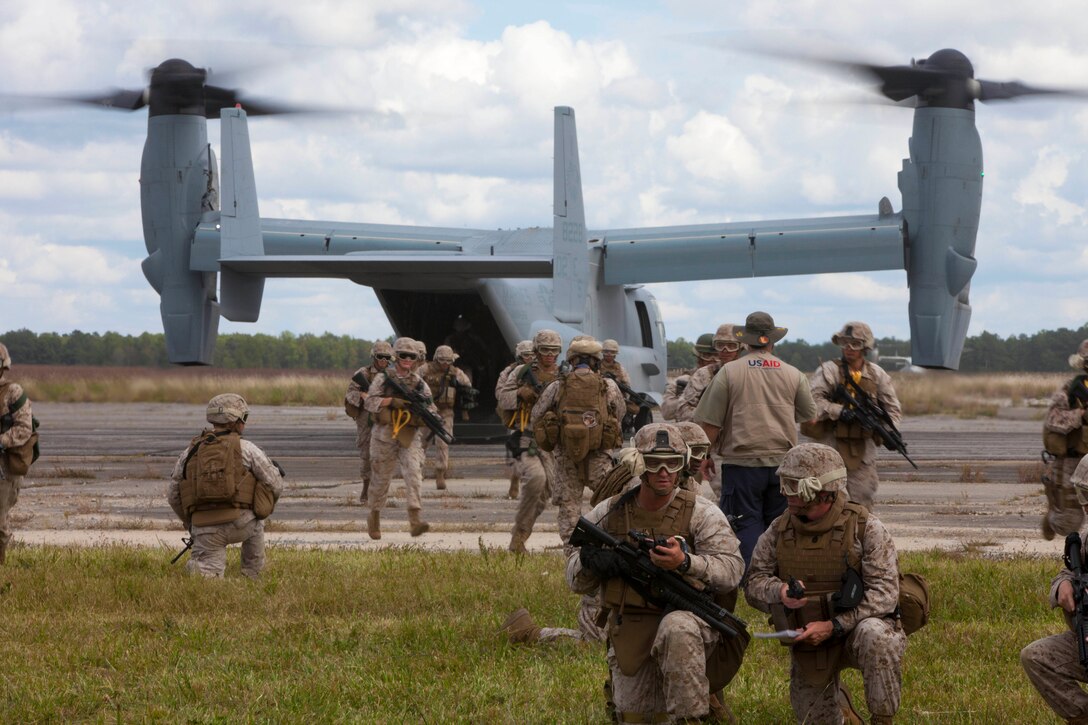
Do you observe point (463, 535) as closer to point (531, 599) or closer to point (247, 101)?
point (531, 599)

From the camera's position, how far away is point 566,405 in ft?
32.0

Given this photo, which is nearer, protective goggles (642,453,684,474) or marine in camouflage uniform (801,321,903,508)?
protective goggles (642,453,684,474)

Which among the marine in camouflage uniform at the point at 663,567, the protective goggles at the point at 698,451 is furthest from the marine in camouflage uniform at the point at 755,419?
the marine in camouflage uniform at the point at 663,567

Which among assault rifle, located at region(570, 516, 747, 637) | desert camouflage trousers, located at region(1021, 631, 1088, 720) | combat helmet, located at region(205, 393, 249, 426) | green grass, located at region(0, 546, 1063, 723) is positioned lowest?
green grass, located at region(0, 546, 1063, 723)

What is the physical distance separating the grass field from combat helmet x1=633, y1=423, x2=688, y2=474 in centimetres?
3565

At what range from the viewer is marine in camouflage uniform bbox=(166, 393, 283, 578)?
29.4ft

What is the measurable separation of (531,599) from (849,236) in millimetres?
14506

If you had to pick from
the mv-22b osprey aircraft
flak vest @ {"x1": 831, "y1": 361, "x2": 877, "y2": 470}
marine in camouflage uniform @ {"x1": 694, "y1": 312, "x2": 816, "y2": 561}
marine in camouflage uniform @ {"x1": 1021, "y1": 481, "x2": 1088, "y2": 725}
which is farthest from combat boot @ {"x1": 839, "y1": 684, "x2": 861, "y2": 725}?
the mv-22b osprey aircraft

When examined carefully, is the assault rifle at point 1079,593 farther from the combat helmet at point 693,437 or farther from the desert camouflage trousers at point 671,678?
the combat helmet at point 693,437

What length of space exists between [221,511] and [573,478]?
2.57 meters

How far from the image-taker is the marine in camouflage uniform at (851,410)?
1016cm

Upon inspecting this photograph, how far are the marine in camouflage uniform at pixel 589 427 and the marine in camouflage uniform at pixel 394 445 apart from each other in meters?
2.71

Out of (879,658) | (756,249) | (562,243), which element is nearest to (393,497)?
(562,243)

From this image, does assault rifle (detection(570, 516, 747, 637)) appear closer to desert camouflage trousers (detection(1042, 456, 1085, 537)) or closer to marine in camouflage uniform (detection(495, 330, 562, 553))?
desert camouflage trousers (detection(1042, 456, 1085, 537))
